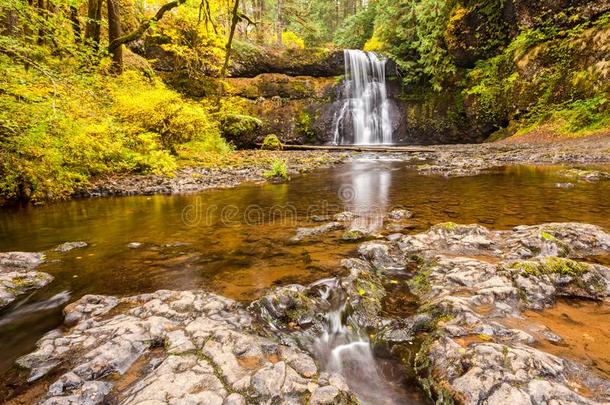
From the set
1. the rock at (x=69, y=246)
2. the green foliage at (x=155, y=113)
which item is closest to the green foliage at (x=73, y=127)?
the green foliage at (x=155, y=113)

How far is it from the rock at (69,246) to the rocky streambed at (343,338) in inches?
66.1

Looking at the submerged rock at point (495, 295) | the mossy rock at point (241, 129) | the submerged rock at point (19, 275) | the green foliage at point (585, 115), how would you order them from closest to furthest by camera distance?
the submerged rock at point (495, 295) → the submerged rock at point (19, 275) → the green foliage at point (585, 115) → the mossy rock at point (241, 129)

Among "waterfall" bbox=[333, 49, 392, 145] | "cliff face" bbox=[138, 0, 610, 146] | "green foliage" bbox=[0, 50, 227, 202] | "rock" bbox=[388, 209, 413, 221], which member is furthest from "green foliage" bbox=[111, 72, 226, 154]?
"waterfall" bbox=[333, 49, 392, 145]

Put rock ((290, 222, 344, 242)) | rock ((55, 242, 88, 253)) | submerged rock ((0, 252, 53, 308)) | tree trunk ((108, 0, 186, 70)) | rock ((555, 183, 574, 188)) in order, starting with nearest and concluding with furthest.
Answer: submerged rock ((0, 252, 53, 308)), rock ((55, 242, 88, 253)), rock ((290, 222, 344, 242)), rock ((555, 183, 574, 188)), tree trunk ((108, 0, 186, 70))

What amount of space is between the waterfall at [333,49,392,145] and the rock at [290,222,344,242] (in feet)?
51.0

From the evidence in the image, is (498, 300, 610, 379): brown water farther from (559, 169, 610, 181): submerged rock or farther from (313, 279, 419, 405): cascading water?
(559, 169, 610, 181): submerged rock

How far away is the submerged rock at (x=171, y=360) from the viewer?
5.23 feet

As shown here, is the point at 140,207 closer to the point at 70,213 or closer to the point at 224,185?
the point at 70,213

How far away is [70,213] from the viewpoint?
18.6ft

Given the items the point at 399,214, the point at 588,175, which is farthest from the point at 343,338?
the point at 588,175

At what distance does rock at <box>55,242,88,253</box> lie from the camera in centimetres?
378

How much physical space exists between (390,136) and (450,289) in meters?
18.2

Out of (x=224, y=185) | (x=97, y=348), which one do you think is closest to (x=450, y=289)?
(x=97, y=348)

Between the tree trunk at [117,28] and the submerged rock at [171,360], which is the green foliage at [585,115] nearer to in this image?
the tree trunk at [117,28]
